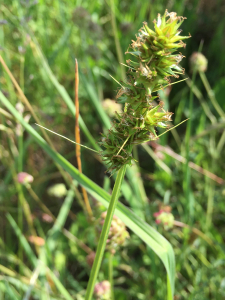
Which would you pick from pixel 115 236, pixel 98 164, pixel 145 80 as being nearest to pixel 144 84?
pixel 145 80

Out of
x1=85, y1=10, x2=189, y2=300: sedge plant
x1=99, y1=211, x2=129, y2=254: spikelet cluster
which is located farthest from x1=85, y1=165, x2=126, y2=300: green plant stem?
x1=99, y1=211, x2=129, y2=254: spikelet cluster

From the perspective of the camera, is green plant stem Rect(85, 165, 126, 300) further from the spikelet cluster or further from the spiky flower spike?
the spikelet cluster

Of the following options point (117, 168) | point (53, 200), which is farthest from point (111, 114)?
point (117, 168)

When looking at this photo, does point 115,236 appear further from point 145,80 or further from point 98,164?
point 98,164

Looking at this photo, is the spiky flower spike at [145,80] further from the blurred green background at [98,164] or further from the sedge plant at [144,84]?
the blurred green background at [98,164]

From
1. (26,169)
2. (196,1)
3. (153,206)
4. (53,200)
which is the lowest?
(53,200)

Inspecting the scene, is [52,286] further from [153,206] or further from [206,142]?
[206,142]
